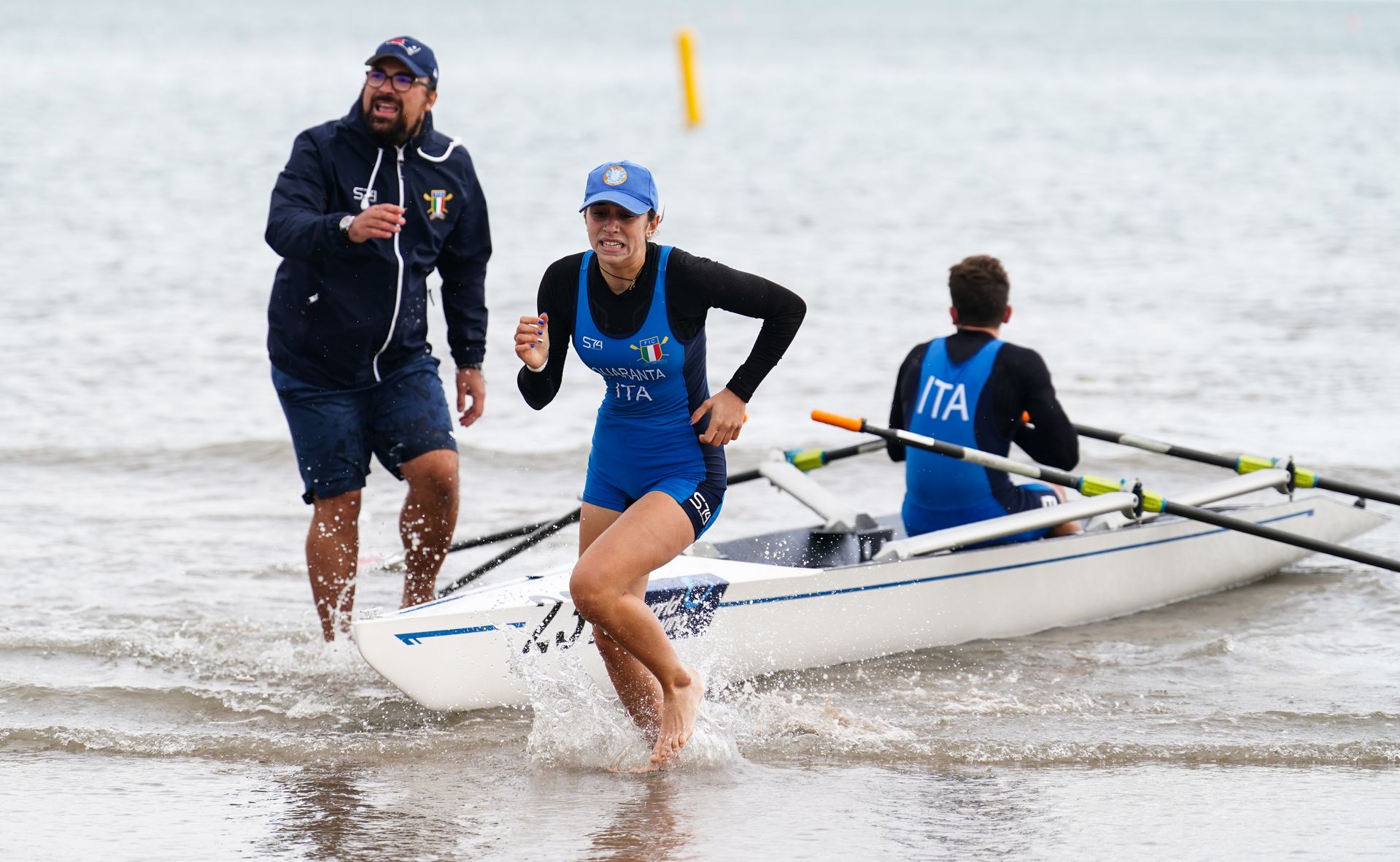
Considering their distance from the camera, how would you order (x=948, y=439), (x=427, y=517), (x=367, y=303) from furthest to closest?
1. (x=948, y=439)
2. (x=427, y=517)
3. (x=367, y=303)

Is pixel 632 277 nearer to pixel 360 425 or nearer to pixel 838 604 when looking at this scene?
pixel 360 425

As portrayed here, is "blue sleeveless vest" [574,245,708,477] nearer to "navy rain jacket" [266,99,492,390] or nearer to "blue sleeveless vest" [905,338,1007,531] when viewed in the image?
"navy rain jacket" [266,99,492,390]

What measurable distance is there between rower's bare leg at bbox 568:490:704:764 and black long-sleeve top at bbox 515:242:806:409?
0.44m

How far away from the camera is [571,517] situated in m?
6.88

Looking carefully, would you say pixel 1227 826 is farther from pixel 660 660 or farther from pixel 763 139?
pixel 763 139

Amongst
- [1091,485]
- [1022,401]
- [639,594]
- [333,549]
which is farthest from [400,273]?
[1091,485]

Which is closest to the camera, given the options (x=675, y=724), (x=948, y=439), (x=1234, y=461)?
(x=675, y=724)

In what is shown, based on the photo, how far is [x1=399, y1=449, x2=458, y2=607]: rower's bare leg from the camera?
19.2 ft

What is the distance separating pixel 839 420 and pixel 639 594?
1635mm

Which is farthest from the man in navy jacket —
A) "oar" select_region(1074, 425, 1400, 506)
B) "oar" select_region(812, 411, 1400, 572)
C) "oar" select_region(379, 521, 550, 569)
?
"oar" select_region(1074, 425, 1400, 506)

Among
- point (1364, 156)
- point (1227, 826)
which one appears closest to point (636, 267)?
point (1227, 826)

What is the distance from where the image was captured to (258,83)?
53.9 m

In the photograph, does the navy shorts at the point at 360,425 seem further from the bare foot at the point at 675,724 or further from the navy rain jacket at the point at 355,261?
the bare foot at the point at 675,724

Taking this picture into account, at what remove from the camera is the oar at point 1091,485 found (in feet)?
20.5
